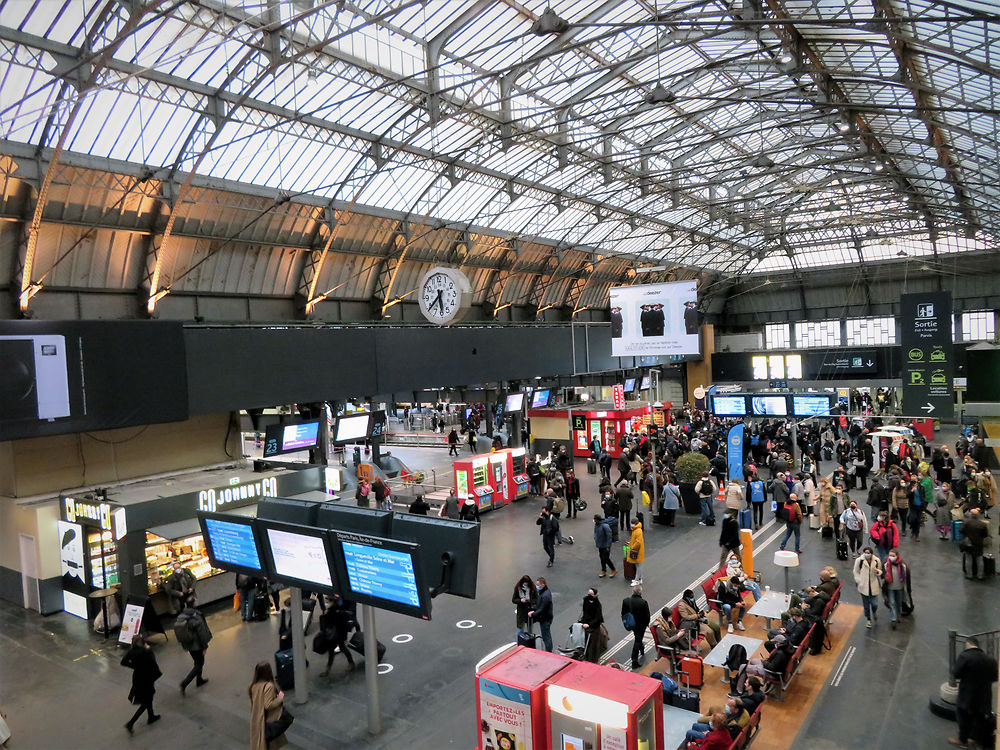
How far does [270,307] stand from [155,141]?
7.27m

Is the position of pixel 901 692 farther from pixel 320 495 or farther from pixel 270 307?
pixel 270 307

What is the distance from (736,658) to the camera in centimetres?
842

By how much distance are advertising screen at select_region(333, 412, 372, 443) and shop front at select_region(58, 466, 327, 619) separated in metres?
6.26

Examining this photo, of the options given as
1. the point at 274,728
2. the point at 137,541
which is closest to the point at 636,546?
the point at 274,728

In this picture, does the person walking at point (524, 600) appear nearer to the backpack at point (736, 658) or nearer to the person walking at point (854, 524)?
the backpack at point (736, 658)

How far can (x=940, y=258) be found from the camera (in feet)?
140

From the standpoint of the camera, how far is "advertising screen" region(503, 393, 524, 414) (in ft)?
92.3

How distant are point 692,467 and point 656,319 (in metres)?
4.41

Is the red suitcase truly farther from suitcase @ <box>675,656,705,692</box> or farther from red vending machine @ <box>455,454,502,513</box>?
red vending machine @ <box>455,454,502,513</box>

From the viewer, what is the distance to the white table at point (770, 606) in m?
9.98

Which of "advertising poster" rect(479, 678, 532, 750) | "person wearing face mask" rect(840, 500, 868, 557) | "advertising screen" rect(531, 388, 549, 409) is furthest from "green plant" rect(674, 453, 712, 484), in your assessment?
"advertising poster" rect(479, 678, 532, 750)

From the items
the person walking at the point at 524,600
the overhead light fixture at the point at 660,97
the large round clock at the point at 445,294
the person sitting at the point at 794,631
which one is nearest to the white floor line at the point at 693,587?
the person walking at the point at 524,600

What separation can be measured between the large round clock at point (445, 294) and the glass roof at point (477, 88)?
144 inches

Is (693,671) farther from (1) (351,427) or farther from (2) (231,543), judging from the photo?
(1) (351,427)
